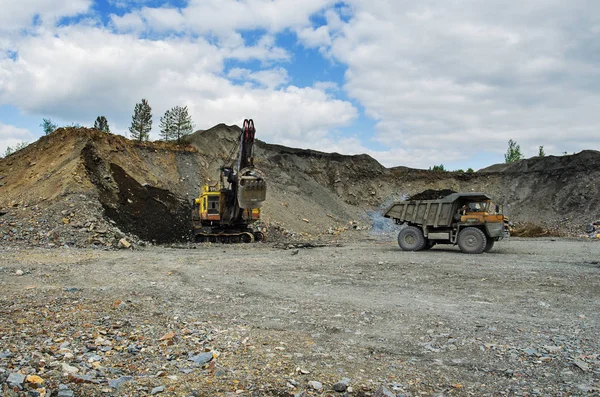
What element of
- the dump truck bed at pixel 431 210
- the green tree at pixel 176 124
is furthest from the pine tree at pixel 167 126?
the dump truck bed at pixel 431 210

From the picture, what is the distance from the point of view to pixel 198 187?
29672mm

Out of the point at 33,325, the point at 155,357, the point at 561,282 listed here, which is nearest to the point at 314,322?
the point at 155,357

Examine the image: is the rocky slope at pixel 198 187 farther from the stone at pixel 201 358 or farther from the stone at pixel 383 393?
the stone at pixel 383 393

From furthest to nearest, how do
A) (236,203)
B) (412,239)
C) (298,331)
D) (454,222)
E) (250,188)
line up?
(236,203), (250,188), (412,239), (454,222), (298,331)

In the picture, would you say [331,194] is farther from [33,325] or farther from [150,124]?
[33,325]

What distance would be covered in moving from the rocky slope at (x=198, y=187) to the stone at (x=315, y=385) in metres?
14.7

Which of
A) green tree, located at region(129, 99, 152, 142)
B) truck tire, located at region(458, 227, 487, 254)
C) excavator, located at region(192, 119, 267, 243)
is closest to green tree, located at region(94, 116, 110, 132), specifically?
green tree, located at region(129, 99, 152, 142)

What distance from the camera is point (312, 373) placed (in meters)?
4.70

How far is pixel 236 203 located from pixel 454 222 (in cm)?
943

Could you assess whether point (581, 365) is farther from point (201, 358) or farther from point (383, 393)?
point (201, 358)

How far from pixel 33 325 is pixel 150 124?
34470 mm

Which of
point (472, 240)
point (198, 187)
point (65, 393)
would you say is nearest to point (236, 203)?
point (198, 187)

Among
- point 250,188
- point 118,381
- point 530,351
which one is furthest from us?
point 250,188

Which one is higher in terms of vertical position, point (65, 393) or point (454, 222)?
point (454, 222)
